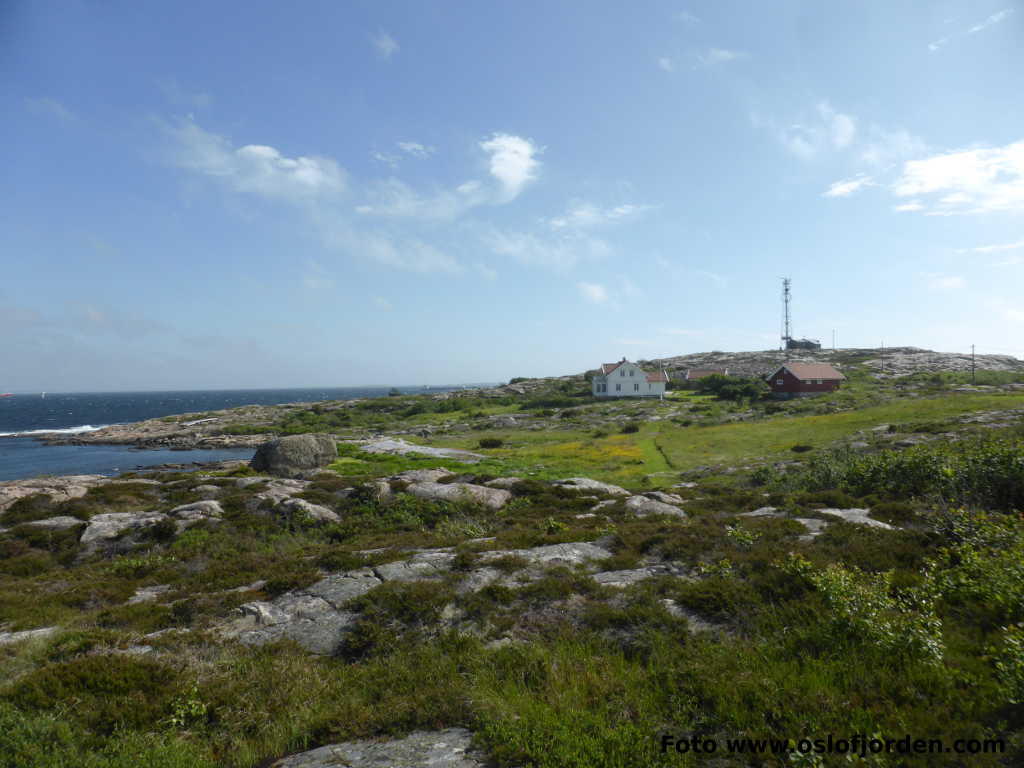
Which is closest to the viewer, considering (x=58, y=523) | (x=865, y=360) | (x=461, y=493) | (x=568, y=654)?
(x=568, y=654)

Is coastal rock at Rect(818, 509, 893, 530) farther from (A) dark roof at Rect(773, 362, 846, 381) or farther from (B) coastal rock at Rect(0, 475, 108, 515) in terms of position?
(A) dark roof at Rect(773, 362, 846, 381)

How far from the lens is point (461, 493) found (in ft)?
74.2

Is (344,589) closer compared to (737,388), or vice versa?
(344,589)

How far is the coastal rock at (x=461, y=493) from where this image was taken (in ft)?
72.0

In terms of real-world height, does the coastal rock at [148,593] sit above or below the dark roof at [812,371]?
below

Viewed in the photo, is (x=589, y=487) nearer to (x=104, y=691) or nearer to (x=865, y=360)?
(x=104, y=691)

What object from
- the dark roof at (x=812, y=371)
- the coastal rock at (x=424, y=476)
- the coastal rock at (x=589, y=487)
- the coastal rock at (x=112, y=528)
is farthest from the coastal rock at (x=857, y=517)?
the dark roof at (x=812, y=371)

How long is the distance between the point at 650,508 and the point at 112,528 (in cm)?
2187

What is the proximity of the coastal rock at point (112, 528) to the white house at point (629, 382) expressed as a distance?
8668 cm

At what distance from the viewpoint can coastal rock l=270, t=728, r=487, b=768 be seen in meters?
5.55

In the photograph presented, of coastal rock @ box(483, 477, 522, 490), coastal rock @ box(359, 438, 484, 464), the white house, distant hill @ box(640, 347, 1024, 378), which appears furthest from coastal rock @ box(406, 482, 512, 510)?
distant hill @ box(640, 347, 1024, 378)

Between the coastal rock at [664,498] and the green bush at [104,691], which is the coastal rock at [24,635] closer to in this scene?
the green bush at [104,691]

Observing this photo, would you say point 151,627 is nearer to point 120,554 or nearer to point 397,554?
point 397,554

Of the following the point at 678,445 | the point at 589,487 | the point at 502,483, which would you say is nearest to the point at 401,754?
the point at 502,483
